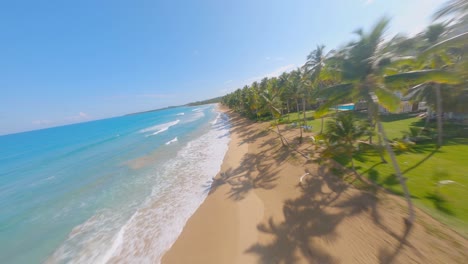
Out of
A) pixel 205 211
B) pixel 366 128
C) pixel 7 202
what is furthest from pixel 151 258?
pixel 7 202

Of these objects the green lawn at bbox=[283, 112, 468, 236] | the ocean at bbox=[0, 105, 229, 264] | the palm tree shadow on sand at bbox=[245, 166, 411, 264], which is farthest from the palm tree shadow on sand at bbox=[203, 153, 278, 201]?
the green lawn at bbox=[283, 112, 468, 236]

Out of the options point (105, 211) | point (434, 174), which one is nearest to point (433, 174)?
point (434, 174)

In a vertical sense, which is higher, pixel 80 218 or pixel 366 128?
pixel 366 128

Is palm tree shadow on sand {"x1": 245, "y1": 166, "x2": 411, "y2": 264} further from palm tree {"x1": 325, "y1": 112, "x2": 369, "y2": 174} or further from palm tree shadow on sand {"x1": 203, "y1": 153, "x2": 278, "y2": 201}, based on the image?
palm tree shadow on sand {"x1": 203, "y1": 153, "x2": 278, "y2": 201}

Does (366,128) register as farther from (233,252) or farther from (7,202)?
(7,202)

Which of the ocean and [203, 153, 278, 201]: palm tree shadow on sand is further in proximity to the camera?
[203, 153, 278, 201]: palm tree shadow on sand

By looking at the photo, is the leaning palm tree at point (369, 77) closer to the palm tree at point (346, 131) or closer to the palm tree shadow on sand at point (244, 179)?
the palm tree at point (346, 131)
